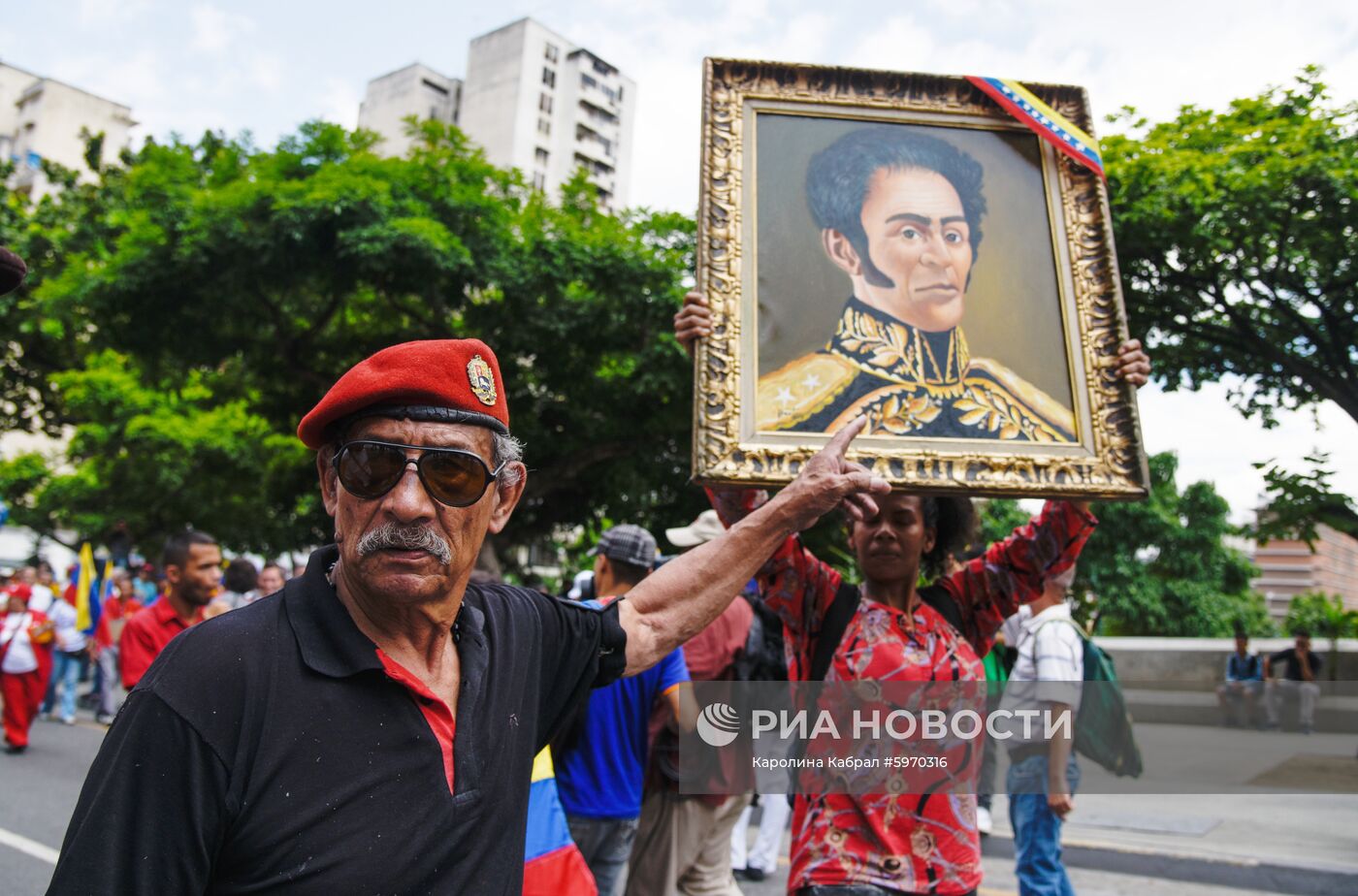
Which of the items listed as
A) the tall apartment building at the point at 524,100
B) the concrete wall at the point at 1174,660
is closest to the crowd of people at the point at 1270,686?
the concrete wall at the point at 1174,660

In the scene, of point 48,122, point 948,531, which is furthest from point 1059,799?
point 48,122

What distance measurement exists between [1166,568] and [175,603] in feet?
97.9

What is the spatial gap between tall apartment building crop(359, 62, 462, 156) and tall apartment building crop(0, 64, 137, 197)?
38.2 feet

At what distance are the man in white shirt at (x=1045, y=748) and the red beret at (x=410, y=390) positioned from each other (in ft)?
10.8

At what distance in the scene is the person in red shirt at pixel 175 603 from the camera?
5281 millimetres

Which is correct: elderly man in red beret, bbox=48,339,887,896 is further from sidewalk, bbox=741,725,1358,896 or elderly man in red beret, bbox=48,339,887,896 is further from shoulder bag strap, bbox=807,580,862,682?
sidewalk, bbox=741,725,1358,896

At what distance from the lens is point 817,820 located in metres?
2.60

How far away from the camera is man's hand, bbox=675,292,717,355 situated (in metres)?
2.57

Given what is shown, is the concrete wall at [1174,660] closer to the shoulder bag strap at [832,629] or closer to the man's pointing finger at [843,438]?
the shoulder bag strap at [832,629]

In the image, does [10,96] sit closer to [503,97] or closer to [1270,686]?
[503,97]

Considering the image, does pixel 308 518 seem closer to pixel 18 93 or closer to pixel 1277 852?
pixel 1277 852

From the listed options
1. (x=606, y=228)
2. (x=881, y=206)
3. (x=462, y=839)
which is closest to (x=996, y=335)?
(x=881, y=206)

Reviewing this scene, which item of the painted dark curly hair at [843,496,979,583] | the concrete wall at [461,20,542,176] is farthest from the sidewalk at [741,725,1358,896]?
the concrete wall at [461,20,542,176]

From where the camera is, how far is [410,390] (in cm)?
172
